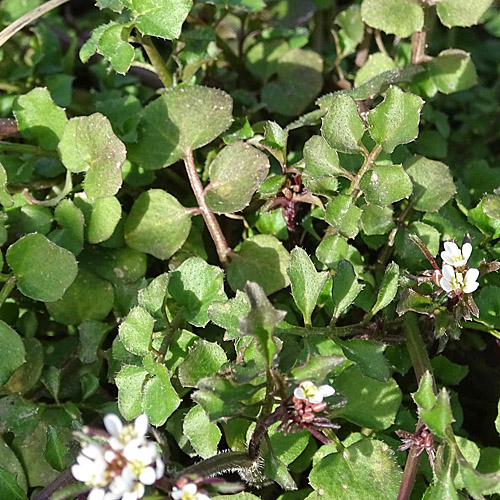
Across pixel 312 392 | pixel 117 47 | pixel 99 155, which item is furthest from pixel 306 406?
pixel 117 47

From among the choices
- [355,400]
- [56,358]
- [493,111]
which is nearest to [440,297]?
[355,400]

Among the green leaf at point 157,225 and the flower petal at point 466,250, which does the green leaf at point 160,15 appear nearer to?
the green leaf at point 157,225

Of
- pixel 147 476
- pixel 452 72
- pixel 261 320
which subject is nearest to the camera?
pixel 147 476

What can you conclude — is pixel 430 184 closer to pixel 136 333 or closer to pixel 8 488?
pixel 136 333

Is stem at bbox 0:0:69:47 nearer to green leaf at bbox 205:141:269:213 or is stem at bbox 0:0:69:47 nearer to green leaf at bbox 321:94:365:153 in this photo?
green leaf at bbox 205:141:269:213

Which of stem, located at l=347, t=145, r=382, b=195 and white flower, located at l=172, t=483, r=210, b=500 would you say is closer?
white flower, located at l=172, t=483, r=210, b=500

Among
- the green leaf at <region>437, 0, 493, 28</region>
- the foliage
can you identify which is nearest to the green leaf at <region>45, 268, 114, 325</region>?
the foliage
